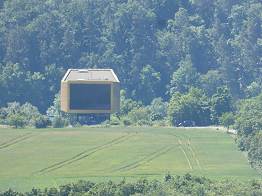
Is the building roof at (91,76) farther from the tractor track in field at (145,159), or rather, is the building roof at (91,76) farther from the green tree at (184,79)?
the tractor track in field at (145,159)

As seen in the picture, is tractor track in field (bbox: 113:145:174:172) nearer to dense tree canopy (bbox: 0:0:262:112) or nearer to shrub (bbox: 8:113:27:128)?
shrub (bbox: 8:113:27:128)

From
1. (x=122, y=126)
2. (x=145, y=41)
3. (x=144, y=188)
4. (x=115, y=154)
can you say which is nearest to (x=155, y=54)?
(x=145, y=41)

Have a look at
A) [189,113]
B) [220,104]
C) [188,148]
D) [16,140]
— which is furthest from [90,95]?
[188,148]

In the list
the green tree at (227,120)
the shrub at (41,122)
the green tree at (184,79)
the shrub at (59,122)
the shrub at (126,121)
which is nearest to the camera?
the shrub at (41,122)

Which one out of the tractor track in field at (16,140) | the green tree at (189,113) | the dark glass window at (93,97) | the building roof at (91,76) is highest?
the building roof at (91,76)

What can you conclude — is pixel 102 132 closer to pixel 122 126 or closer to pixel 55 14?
pixel 122 126

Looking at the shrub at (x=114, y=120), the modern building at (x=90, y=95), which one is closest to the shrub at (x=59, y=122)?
the shrub at (x=114, y=120)
